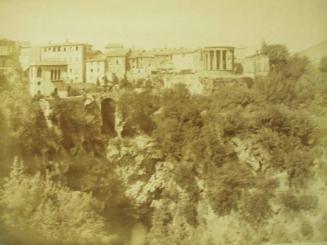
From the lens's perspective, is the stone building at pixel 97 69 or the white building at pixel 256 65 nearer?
the stone building at pixel 97 69

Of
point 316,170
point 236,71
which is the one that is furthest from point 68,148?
point 316,170

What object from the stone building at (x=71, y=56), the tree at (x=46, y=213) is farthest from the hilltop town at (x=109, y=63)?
the tree at (x=46, y=213)

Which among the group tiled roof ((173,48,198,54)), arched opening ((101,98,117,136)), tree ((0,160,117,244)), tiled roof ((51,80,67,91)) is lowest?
tree ((0,160,117,244))

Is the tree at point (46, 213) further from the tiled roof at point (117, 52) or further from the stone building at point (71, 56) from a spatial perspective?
the tiled roof at point (117, 52)

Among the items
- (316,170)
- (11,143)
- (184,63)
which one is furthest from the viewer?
(316,170)

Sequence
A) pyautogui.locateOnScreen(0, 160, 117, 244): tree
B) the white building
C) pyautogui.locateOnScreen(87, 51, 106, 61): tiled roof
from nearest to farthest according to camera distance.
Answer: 1. pyautogui.locateOnScreen(0, 160, 117, 244): tree
2. pyautogui.locateOnScreen(87, 51, 106, 61): tiled roof
3. the white building

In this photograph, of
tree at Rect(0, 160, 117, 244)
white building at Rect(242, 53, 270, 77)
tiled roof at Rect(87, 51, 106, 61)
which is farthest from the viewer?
white building at Rect(242, 53, 270, 77)

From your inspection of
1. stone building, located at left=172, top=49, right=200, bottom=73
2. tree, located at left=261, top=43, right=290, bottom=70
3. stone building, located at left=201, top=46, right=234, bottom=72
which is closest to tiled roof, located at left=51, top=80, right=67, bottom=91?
stone building, located at left=172, top=49, right=200, bottom=73

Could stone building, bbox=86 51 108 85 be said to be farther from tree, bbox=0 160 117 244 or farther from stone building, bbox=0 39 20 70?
tree, bbox=0 160 117 244

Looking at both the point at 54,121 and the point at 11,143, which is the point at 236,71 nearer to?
the point at 54,121
